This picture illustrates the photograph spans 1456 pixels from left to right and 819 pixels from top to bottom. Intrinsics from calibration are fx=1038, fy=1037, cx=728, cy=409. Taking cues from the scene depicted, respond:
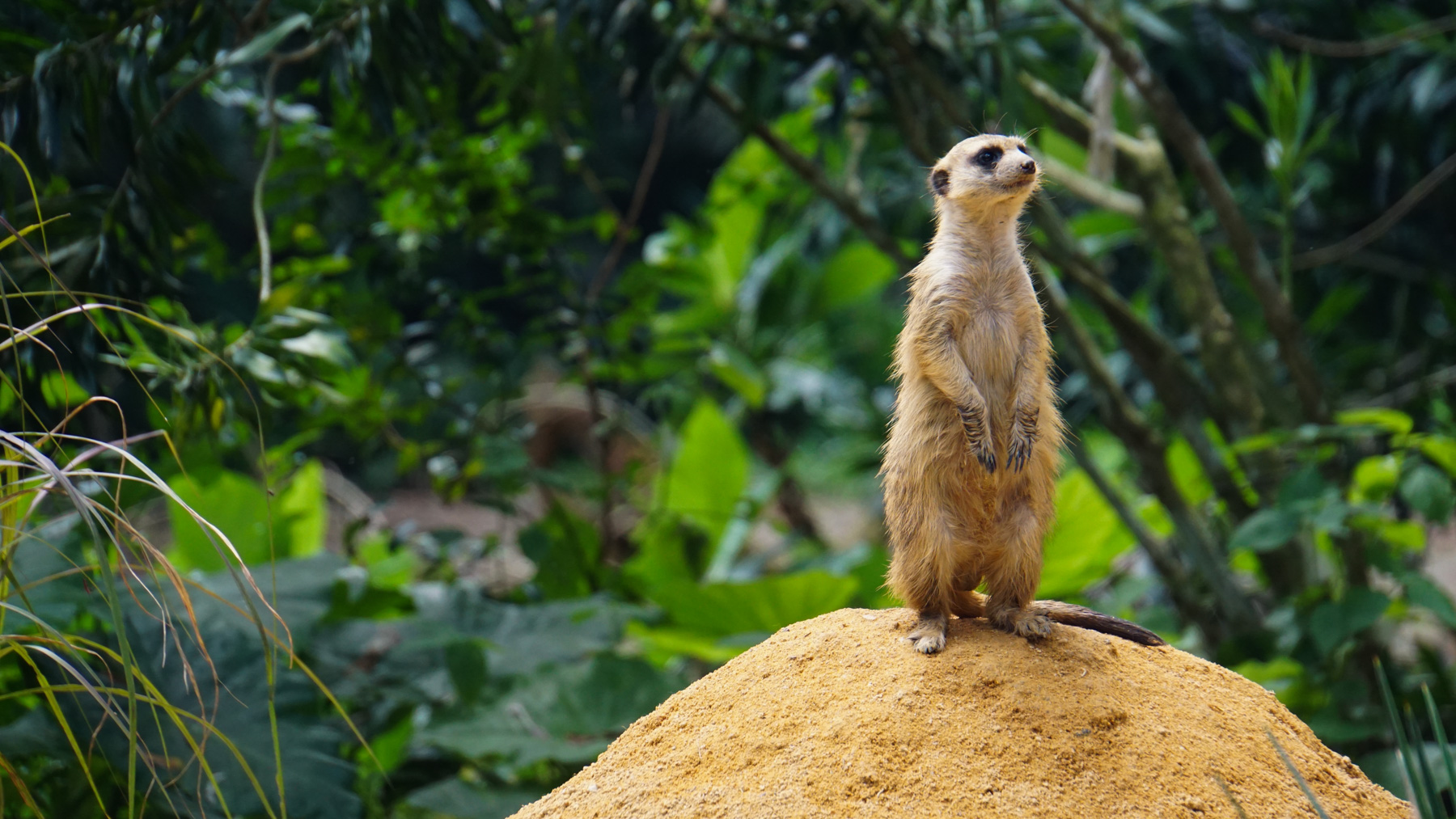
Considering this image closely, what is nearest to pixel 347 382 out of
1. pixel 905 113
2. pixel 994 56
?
pixel 905 113

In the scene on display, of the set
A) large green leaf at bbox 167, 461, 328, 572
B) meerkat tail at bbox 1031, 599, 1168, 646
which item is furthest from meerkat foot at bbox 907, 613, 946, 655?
large green leaf at bbox 167, 461, 328, 572

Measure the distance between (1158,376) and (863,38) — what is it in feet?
5.79

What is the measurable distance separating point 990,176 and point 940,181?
159mm

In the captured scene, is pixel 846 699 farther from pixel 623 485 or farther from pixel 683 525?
pixel 683 525

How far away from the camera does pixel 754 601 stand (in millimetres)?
4176

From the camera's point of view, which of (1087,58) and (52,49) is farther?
(1087,58)

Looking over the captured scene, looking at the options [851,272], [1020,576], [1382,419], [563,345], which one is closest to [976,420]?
[1020,576]

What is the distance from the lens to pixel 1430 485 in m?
3.00

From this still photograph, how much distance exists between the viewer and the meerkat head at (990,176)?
1.75 meters

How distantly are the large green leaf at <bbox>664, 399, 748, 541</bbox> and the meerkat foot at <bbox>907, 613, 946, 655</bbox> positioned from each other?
12.3 ft

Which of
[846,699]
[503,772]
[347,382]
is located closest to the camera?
[846,699]

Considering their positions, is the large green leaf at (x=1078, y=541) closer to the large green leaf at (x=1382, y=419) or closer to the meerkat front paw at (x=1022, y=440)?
the large green leaf at (x=1382, y=419)

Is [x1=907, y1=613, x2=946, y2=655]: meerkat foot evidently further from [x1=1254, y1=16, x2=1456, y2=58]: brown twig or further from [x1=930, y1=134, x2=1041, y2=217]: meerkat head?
[x1=1254, y1=16, x2=1456, y2=58]: brown twig

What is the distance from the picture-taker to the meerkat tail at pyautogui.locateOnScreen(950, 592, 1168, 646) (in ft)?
6.30
